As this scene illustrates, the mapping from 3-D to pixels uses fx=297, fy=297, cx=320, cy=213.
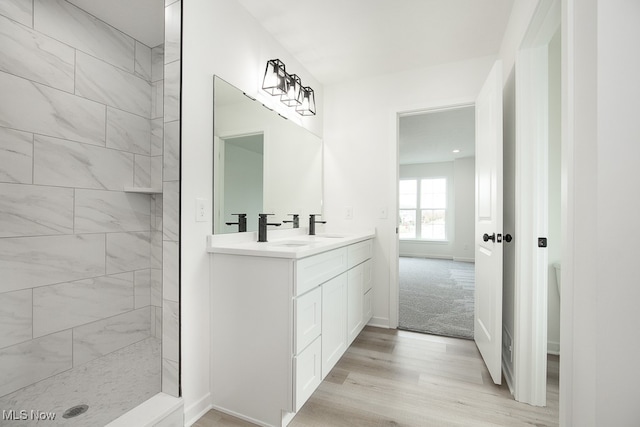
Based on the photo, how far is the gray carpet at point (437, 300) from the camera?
2.85 metres

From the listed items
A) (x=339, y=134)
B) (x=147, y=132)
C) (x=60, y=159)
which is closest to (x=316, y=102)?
(x=339, y=134)

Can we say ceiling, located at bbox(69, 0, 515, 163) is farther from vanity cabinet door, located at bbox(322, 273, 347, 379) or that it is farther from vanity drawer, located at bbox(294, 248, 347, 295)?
vanity cabinet door, located at bbox(322, 273, 347, 379)

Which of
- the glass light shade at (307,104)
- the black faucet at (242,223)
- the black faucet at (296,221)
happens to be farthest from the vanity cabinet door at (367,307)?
the glass light shade at (307,104)

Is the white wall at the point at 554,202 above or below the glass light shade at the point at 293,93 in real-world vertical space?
below

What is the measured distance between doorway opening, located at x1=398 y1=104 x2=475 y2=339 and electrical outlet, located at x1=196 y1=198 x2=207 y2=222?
7.15 ft

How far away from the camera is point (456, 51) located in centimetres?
253

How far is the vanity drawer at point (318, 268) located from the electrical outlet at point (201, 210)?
603mm

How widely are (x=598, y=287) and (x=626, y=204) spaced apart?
0.80 ft

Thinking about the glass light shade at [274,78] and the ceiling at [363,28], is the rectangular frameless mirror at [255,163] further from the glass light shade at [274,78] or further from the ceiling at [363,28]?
the ceiling at [363,28]

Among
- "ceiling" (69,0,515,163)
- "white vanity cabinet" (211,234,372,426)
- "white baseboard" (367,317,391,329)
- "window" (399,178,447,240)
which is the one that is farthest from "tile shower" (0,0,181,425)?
"window" (399,178,447,240)

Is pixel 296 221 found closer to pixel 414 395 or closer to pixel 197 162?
pixel 197 162

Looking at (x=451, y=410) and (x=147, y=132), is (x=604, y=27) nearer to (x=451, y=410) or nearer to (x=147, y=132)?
(x=451, y=410)

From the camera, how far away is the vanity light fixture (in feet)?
7.22

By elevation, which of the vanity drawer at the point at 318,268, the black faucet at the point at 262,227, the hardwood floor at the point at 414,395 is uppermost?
the black faucet at the point at 262,227
